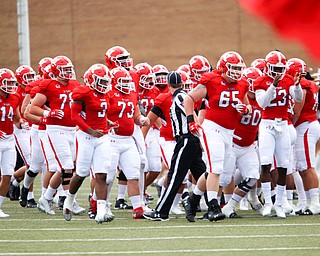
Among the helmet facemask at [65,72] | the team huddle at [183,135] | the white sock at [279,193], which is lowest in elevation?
the white sock at [279,193]

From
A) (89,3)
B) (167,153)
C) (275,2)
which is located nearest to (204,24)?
(89,3)

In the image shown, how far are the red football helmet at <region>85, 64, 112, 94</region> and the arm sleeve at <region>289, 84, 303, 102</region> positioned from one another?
226 cm

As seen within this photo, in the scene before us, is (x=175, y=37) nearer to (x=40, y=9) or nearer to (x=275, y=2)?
(x=40, y=9)

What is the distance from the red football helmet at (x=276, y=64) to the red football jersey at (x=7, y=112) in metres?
3.68

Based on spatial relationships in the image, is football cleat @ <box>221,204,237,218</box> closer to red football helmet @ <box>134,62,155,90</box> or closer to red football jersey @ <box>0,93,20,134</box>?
red football helmet @ <box>134,62,155,90</box>

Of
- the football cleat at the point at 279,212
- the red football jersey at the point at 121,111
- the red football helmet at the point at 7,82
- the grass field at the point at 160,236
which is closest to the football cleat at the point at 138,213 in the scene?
the grass field at the point at 160,236

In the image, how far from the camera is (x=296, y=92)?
36.4ft

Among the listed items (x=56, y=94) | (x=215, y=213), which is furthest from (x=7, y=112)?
(x=215, y=213)

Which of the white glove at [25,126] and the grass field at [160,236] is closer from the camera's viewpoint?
the grass field at [160,236]

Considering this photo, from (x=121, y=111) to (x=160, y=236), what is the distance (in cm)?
257

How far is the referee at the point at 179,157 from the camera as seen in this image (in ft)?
34.7

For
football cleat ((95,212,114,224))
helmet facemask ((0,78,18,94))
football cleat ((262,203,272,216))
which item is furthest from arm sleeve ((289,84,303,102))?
helmet facemask ((0,78,18,94))

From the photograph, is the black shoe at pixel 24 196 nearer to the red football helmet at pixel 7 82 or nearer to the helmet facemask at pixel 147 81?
the red football helmet at pixel 7 82

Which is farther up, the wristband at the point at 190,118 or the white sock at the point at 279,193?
the wristband at the point at 190,118
